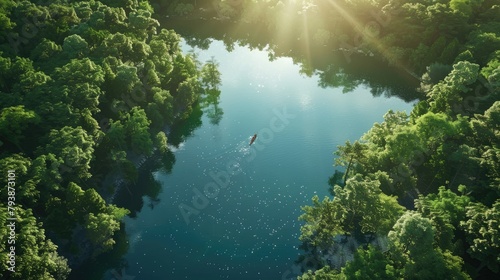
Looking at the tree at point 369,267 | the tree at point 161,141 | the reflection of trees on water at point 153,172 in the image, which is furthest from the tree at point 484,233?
the tree at point 161,141

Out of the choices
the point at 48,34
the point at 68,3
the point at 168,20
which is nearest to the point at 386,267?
the point at 48,34

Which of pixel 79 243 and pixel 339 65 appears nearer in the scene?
pixel 79 243

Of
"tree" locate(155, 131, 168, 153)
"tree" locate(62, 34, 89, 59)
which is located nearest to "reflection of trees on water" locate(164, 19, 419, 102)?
"tree" locate(62, 34, 89, 59)

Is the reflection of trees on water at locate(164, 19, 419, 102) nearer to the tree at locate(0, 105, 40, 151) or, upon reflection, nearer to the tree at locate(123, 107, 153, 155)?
the tree at locate(123, 107, 153, 155)

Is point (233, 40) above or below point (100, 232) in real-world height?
above

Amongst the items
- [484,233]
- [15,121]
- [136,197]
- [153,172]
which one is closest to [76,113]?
[15,121]

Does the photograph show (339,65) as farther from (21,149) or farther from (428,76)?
(21,149)
